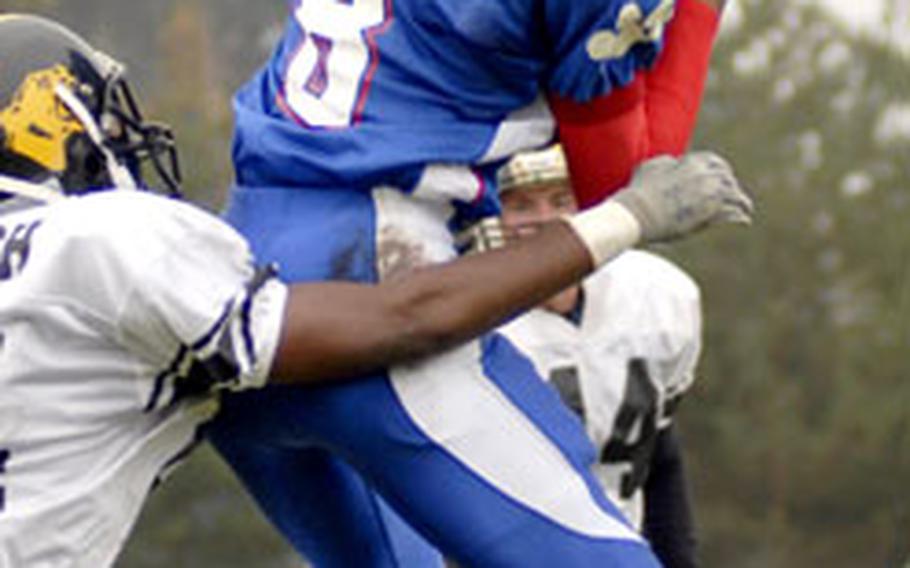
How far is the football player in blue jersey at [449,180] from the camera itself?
3.56 meters

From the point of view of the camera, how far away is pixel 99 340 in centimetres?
350

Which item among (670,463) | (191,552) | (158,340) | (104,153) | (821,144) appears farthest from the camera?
(821,144)

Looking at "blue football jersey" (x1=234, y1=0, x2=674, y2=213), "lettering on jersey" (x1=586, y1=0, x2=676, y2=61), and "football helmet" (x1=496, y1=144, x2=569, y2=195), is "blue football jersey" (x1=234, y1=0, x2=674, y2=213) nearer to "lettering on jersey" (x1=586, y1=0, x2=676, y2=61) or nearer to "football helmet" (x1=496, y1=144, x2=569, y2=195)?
"lettering on jersey" (x1=586, y1=0, x2=676, y2=61)

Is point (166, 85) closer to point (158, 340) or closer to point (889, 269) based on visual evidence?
point (889, 269)

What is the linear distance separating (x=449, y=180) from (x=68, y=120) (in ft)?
1.88

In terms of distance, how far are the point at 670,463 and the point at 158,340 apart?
191 cm

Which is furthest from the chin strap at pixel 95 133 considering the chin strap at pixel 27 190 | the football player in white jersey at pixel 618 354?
the football player in white jersey at pixel 618 354

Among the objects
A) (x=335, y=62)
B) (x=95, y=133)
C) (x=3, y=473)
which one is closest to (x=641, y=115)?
(x=335, y=62)

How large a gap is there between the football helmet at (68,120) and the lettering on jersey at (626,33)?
0.71 metres

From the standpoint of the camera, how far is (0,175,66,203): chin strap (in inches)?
145

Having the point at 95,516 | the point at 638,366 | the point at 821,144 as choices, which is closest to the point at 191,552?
Answer: the point at 821,144

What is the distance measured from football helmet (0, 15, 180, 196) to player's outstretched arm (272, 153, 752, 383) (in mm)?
434

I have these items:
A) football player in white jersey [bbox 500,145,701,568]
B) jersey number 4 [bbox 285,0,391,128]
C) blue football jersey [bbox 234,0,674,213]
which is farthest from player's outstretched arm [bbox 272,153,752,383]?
football player in white jersey [bbox 500,145,701,568]

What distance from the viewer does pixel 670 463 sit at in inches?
203
